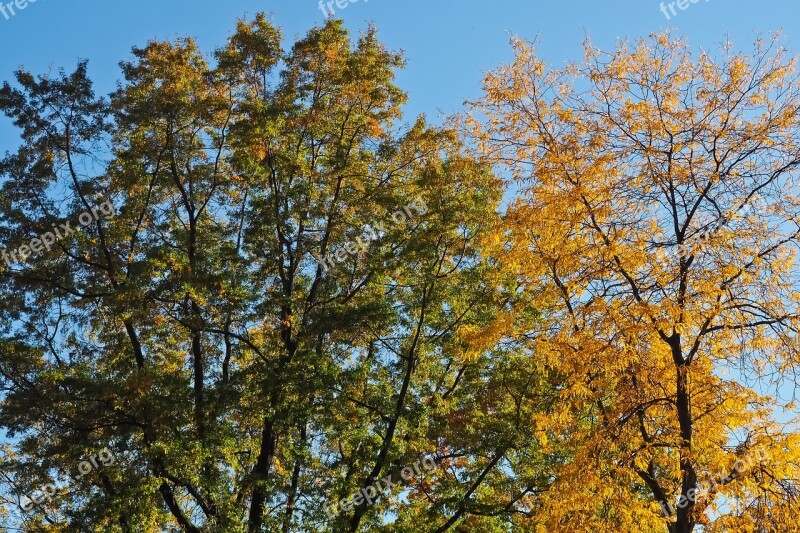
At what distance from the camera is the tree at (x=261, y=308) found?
498 inches

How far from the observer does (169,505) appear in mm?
13297

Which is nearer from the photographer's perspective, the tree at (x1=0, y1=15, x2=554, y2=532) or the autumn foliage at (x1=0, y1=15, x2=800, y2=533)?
the autumn foliage at (x1=0, y1=15, x2=800, y2=533)

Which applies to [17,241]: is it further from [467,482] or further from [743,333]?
[743,333]

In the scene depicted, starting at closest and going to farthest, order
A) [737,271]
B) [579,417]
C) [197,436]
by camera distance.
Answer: [737,271] < [579,417] < [197,436]

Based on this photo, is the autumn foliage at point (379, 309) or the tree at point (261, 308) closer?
the autumn foliage at point (379, 309)

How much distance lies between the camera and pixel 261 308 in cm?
1417

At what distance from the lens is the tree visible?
41.5ft

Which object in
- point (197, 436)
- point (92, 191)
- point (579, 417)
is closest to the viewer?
point (579, 417)

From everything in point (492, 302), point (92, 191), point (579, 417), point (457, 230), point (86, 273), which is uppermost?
point (92, 191)

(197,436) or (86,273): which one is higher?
(86,273)

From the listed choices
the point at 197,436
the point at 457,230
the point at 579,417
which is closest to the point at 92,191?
the point at 197,436

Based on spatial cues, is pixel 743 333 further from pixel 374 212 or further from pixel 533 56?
pixel 374 212

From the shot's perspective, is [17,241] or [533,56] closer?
[533,56]

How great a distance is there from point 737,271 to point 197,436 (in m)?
9.11
